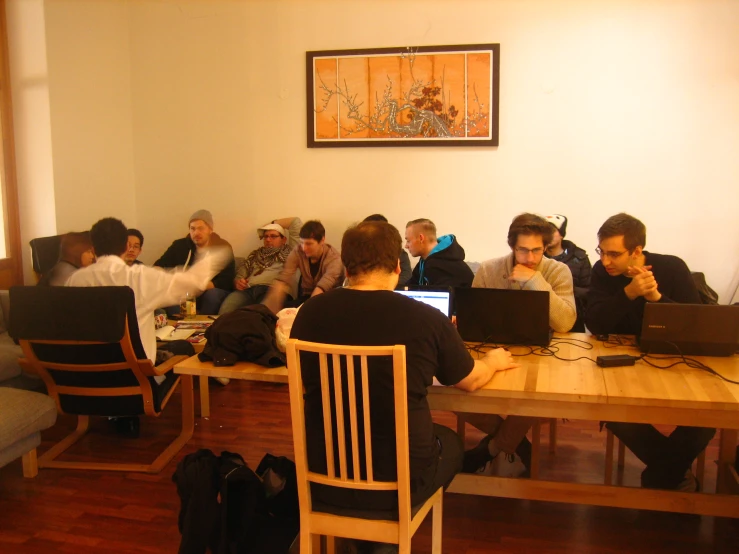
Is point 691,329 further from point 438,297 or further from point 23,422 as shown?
point 23,422

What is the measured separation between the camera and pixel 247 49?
5.22 metres

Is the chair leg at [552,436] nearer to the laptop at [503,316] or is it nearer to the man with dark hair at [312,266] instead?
the laptop at [503,316]

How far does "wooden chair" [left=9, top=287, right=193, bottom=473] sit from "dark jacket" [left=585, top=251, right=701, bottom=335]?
6.06 feet

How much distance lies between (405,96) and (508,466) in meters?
3.04

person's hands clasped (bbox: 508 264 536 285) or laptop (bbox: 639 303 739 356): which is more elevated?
person's hands clasped (bbox: 508 264 536 285)

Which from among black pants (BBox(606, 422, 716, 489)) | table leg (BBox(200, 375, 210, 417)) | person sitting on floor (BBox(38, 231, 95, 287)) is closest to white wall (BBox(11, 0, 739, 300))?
person sitting on floor (BBox(38, 231, 95, 287))

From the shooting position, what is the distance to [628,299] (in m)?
2.56

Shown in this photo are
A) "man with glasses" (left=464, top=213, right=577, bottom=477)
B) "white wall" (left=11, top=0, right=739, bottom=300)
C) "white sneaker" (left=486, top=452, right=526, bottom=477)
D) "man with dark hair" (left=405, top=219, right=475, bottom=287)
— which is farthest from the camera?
"white wall" (left=11, top=0, right=739, bottom=300)

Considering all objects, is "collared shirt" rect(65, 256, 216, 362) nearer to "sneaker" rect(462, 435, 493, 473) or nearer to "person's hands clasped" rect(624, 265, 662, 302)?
"sneaker" rect(462, 435, 493, 473)

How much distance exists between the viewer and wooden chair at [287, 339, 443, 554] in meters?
1.68

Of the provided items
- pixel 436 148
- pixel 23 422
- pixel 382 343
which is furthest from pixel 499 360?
pixel 436 148

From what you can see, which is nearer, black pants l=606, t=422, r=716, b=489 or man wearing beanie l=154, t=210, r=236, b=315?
black pants l=606, t=422, r=716, b=489

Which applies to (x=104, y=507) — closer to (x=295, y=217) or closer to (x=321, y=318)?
(x=321, y=318)

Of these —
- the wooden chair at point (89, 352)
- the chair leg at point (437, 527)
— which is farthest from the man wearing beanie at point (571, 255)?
the wooden chair at point (89, 352)
